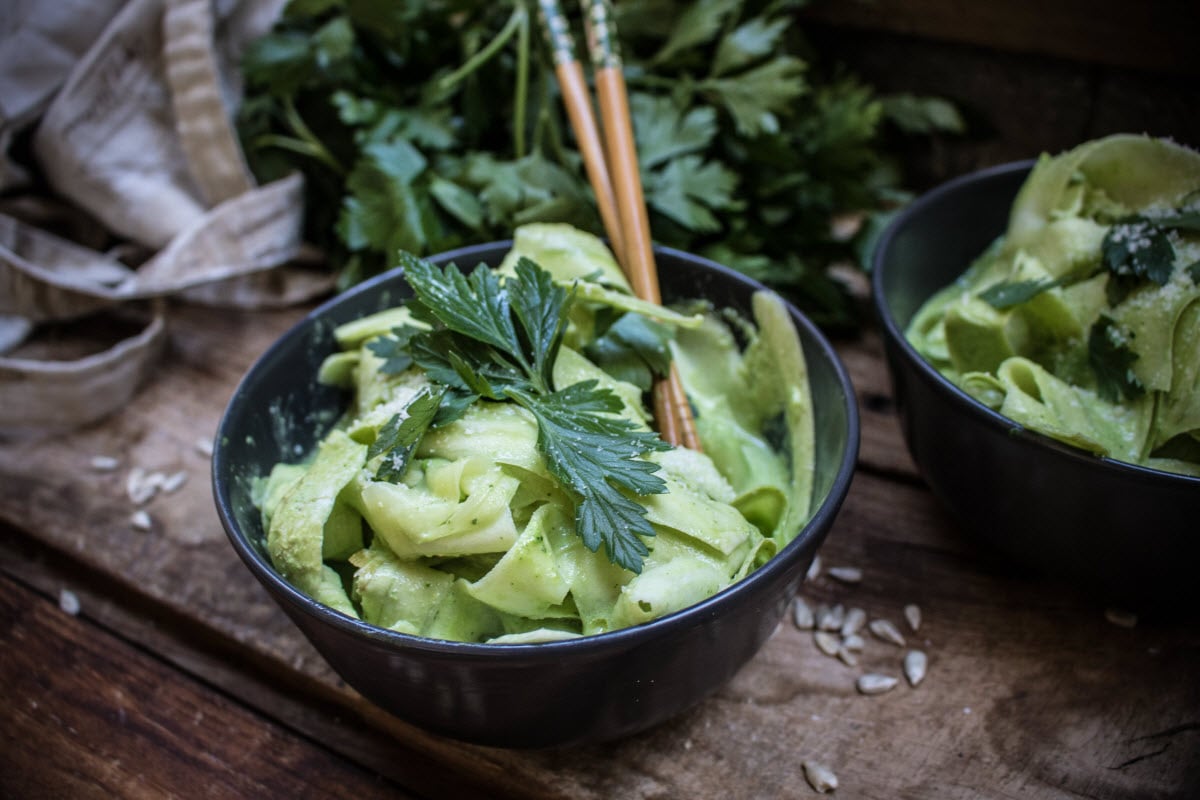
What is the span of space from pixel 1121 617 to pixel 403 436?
0.82 metres

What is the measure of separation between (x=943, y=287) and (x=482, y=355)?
0.71 meters

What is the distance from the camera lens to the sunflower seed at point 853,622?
1114 mm

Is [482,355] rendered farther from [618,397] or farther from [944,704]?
[944,704]

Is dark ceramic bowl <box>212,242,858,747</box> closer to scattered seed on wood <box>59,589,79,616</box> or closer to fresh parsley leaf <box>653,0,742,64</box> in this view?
scattered seed on wood <box>59,589,79,616</box>

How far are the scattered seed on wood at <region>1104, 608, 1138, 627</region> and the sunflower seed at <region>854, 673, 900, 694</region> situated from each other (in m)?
0.26

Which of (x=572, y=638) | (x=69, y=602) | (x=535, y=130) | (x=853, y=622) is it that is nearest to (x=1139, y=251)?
(x=853, y=622)

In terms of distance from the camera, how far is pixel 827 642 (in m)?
1.10

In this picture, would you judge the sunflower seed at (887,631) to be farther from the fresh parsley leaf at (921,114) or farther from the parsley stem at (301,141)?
the parsley stem at (301,141)

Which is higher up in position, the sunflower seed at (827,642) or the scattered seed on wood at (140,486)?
the scattered seed on wood at (140,486)

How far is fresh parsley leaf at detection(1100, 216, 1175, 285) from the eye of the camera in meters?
1.01

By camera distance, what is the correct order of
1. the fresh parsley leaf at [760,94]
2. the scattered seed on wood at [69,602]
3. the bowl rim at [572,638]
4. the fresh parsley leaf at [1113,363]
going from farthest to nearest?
the fresh parsley leaf at [760,94] < the scattered seed on wood at [69,602] < the fresh parsley leaf at [1113,363] < the bowl rim at [572,638]

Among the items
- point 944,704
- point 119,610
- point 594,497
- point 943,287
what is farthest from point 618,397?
Result: point 119,610

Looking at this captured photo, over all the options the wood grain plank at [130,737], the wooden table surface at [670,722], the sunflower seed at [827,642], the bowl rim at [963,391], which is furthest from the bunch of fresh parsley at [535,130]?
the wood grain plank at [130,737]

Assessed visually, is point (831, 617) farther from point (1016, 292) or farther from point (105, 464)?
point (105, 464)
